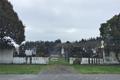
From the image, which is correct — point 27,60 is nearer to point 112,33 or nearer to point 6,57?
point 6,57

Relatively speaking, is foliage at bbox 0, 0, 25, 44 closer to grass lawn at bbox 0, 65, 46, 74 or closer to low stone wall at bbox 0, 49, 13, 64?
low stone wall at bbox 0, 49, 13, 64

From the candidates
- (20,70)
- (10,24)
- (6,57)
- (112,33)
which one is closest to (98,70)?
(20,70)

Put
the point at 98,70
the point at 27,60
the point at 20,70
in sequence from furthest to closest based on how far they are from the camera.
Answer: the point at 27,60 < the point at 98,70 < the point at 20,70

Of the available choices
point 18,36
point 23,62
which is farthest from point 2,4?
point 23,62

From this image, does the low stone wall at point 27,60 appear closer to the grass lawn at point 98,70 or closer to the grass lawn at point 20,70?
the grass lawn at point 20,70

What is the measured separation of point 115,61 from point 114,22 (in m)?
6.67

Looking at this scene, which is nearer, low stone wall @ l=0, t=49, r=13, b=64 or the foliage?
the foliage

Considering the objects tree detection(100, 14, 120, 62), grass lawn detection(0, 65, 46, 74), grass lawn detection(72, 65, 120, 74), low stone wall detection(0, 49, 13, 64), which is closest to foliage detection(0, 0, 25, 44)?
low stone wall detection(0, 49, 13, 64)

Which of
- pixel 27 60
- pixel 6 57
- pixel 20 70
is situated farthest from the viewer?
pixel 6 57

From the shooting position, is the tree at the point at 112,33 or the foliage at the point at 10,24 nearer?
the foliage at the point at 10,24

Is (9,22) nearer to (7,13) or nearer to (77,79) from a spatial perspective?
(7,13)

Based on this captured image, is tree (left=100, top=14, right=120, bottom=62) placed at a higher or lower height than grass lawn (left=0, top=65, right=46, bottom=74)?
higher

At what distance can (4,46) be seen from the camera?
57125 mm

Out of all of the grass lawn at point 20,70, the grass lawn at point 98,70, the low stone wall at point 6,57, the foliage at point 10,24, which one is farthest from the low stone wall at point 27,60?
the grass lawn at point 98,70
